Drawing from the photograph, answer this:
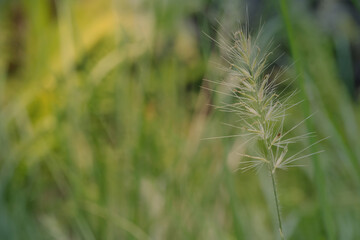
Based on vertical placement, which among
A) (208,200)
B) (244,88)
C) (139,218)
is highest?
(244,88)

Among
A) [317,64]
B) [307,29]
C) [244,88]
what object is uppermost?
[244,88]

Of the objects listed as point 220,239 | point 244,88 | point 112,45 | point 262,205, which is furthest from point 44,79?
point 244,88

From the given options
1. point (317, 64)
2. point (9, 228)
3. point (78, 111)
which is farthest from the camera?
point (317, 64)

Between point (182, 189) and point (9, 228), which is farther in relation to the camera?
point (9, 228)

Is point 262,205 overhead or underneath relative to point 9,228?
underneath

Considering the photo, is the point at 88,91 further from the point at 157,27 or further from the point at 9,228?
the point at 9,228

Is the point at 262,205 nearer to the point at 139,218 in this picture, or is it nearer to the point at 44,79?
the point at 139,218

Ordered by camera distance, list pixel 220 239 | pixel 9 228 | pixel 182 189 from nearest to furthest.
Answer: pixel 220 239
pixel 182 189
pixel 9 228

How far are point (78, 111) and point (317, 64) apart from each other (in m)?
0.62

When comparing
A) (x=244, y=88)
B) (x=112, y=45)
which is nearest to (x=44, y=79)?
(x=112, y=45)

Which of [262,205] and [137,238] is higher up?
[137,238]

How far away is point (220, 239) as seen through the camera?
2.88 feet

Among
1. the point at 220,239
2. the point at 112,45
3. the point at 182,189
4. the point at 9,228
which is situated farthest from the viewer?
the point at 112,45

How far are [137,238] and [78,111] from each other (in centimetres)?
47
